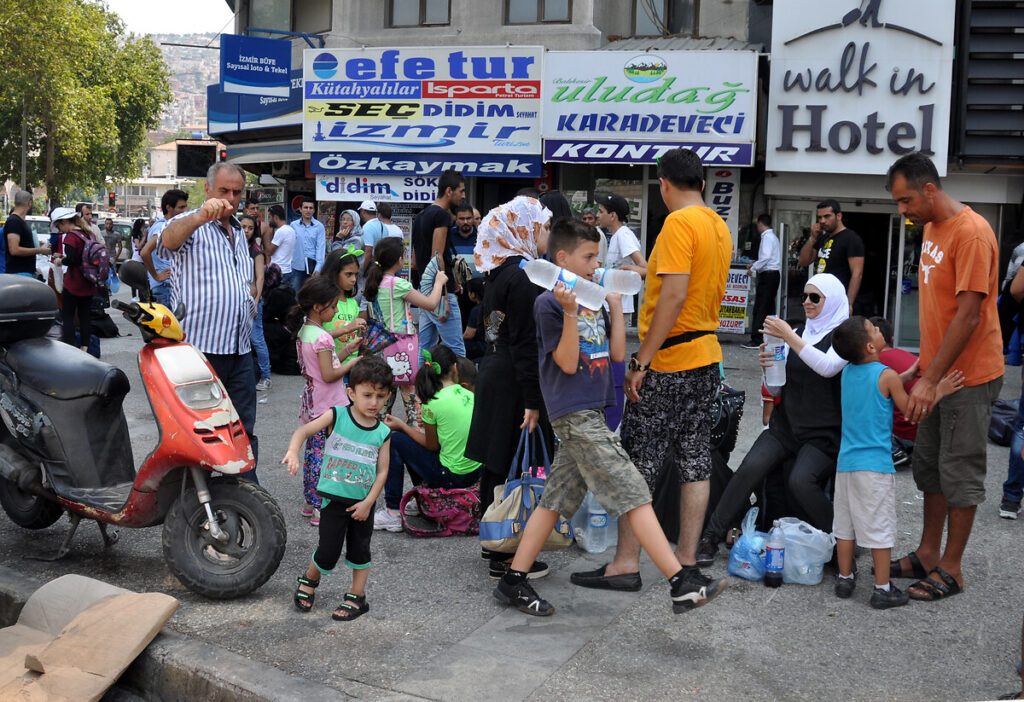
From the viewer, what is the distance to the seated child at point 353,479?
15.2 ft

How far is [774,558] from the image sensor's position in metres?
5.04

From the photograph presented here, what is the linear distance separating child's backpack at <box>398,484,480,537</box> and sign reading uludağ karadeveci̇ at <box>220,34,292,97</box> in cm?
1265

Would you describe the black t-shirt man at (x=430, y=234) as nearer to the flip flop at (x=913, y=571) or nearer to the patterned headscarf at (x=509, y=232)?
the patterned headscarf at (x=509, y=232)

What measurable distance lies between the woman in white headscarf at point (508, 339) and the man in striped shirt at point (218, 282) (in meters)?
1.26

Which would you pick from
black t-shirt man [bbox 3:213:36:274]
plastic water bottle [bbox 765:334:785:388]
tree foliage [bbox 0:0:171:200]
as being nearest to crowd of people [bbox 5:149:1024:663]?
plastic water bottle [bbox 765:334:785:388]

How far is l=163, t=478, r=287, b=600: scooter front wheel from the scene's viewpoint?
4.76 m

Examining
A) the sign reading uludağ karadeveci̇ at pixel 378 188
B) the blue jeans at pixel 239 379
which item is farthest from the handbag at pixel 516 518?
the sign reading uludağ karadeveci̇ at pixel 378 188

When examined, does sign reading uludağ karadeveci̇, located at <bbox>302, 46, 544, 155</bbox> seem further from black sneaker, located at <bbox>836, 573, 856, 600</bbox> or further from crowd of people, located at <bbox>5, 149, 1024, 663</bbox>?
black sneaker, located at <bbox>836, 573, 856, 600</bbox>

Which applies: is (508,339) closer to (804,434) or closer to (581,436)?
(581,436)

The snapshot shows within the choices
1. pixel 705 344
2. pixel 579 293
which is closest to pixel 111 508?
pixel 579 293

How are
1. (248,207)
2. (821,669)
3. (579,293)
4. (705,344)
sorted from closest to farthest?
(821,669) → (579,293) → (705,344) → (248,207)

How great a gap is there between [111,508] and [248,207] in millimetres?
10865

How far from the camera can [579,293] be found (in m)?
4.50

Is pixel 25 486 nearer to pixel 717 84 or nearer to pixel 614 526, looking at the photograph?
pixel 614 526
